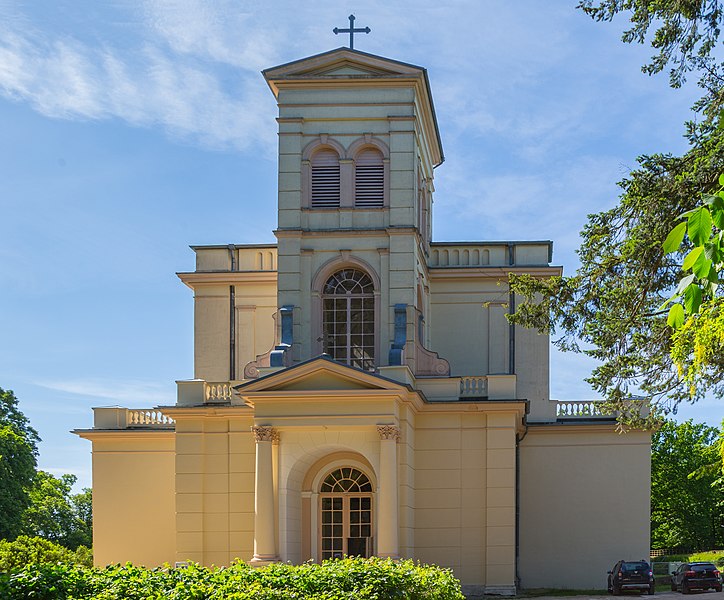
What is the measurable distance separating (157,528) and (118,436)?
3.01m

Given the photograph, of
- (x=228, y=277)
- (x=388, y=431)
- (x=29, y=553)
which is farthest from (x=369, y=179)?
(x=29, y=553)

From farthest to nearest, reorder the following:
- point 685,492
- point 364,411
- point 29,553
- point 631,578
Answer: point 685,492 < point 29,553 < point 631,578 < point 364,411

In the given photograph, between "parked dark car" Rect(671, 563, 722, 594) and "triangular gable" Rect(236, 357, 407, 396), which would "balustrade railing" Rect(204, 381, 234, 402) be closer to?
"triangular gable" Rect(236, 357, 407, 396)

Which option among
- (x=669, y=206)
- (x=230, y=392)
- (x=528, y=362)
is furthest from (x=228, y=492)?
(x=669, y=206)

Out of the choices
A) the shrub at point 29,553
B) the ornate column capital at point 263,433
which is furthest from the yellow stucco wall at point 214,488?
the shrub at point 29,553

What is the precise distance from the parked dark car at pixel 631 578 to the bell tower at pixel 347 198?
8.00 m

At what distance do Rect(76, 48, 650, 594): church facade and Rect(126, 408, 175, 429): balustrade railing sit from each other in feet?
0.36

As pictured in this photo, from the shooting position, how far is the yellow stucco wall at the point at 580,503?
3269 centimetres

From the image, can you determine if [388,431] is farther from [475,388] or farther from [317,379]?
[475,388]

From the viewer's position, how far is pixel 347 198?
30750 millimetres

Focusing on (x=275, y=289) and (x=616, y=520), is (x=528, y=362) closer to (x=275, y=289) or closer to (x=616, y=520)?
(x=616, y=520)

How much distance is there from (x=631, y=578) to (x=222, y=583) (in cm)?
1928

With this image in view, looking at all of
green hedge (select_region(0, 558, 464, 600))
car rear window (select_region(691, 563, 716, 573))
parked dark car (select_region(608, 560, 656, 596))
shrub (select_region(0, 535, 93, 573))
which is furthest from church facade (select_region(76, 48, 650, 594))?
green hedge (select_region(0, 558, 464, 600))

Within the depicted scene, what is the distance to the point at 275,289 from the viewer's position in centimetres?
3447
